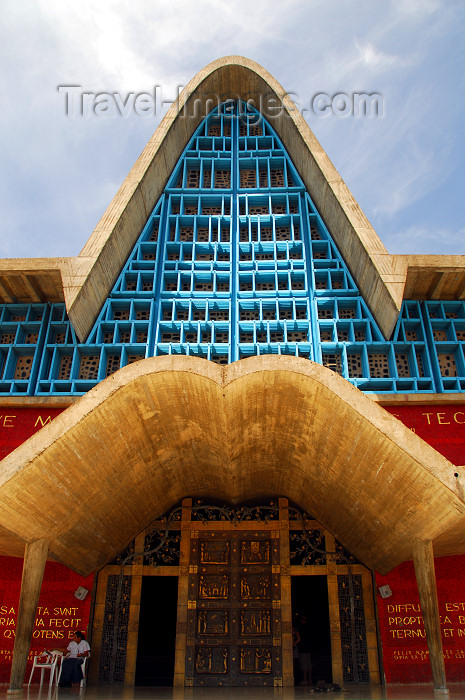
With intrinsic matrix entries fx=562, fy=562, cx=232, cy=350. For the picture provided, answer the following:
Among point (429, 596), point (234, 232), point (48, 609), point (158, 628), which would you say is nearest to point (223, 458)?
point (429, 596)

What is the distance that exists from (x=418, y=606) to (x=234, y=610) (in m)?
3.39

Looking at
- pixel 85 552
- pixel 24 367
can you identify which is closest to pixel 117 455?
pixel 85 552

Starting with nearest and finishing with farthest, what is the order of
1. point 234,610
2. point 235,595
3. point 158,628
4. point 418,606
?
1. point 418,606
2. point 234,610
3. point 235,595
4. point 158,628

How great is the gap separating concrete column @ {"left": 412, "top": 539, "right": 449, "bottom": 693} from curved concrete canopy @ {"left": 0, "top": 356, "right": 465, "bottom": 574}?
0.83 ft

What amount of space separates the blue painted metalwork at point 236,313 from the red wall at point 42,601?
847 millimetres

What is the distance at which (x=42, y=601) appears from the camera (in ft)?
33.6

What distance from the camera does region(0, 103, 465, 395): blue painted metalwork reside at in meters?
11.3

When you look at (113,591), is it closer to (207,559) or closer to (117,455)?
(207,559)

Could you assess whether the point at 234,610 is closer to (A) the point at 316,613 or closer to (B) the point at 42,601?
(B) the point at 42,601

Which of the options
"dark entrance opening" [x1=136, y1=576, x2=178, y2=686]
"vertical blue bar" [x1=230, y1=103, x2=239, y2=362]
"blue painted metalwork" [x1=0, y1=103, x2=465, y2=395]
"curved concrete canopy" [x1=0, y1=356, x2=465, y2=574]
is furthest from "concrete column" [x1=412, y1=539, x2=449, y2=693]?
"dark entrance opening" [x1=136, y1=576, x2=178, y2=686]

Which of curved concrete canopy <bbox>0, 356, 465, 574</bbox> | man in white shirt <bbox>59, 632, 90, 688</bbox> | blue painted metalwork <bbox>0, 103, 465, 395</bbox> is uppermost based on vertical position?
blue painted metalwork <bbox>0, 103, 465, 395</bbox>

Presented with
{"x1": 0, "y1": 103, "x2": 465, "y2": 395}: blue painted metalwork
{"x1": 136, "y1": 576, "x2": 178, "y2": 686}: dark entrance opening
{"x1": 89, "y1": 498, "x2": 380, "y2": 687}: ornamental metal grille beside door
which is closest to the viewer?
{"x1": 89, "y1": 498, "x2": 380, "y2": 687}: ornamental metal grille beside door

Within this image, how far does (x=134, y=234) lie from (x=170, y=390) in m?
6.21

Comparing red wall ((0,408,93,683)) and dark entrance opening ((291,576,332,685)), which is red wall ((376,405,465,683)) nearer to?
dark entrance opening ((291,576,332,685))
